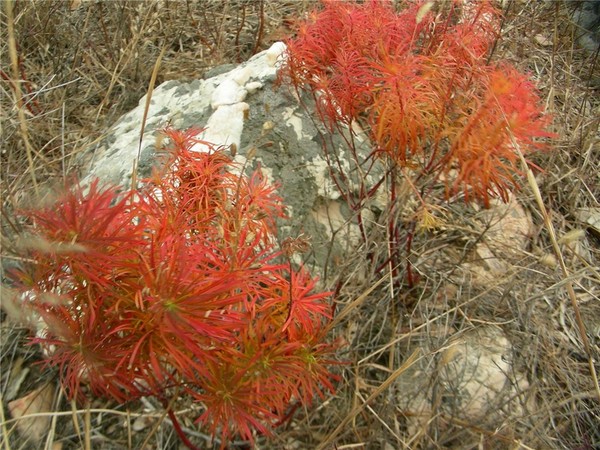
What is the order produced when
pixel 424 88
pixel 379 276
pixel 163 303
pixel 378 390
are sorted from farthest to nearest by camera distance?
pixel 379 276 → pixel 424 88 → pixel 378 390 → pixel 163 303

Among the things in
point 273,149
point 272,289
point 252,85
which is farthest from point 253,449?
point 252,85

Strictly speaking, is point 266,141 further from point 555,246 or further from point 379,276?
point 555,246

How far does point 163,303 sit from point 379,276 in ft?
3.59

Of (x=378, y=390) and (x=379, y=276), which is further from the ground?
(x=378, y=390)

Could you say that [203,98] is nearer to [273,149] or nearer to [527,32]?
[273,149]

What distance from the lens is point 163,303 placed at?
3.34 feet

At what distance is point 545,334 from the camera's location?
6.21 feet

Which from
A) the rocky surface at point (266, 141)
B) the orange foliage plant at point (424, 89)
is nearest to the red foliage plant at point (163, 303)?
the orange foliage plant at point (424, 89)

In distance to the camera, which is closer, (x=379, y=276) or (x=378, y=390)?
(x=378, y=390)

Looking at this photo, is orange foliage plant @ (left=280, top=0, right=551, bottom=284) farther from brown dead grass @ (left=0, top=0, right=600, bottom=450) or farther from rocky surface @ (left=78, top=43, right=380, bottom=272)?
brown dead grass @ (left=0, top=0, right=600, bottom=450)

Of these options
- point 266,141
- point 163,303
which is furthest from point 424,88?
point 163,303

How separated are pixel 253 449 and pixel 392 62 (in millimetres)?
1039

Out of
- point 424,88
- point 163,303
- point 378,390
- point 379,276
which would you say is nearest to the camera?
point 163,303

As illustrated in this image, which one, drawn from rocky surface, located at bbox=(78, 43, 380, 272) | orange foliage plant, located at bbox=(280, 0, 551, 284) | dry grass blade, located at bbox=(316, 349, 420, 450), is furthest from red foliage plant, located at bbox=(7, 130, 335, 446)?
rocky surface, located at bbox=(78, 43, 380, 272)
